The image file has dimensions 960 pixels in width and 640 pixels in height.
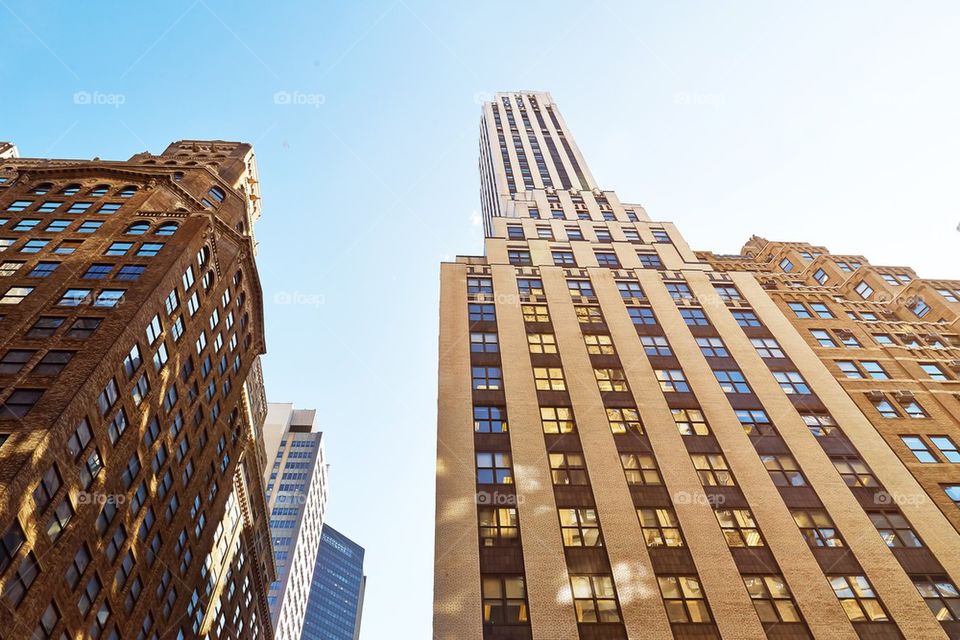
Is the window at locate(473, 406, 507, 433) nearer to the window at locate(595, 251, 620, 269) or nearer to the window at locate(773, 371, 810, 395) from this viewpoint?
the window at locate(773, 371, 810, 395)

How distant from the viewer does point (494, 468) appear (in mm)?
32656

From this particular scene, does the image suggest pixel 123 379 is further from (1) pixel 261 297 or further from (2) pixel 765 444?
(2) pixel 765 444

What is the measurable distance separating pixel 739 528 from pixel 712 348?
57.1 ft

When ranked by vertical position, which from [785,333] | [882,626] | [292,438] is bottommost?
[882,626]

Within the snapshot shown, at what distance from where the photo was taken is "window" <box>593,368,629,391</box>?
129 ft

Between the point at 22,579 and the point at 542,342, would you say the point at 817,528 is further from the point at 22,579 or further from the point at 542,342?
the point at 22,579

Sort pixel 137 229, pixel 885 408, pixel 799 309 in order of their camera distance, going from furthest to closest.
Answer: pixel 799 309, pixel 137 229, pixel 885 408

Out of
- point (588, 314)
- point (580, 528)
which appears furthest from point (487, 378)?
point (580, 528)

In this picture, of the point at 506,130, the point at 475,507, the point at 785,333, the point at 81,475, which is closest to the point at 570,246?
the point at 785,333

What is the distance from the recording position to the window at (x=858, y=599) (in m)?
25.9

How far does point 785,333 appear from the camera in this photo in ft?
153

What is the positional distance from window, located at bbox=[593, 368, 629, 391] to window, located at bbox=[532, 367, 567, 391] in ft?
8.43

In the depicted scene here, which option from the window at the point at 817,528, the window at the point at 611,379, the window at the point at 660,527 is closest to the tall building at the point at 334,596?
the window at the point at 611,379

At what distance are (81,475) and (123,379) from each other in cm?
578
